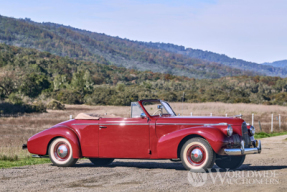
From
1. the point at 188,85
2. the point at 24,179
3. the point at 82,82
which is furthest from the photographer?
the point at 188,85

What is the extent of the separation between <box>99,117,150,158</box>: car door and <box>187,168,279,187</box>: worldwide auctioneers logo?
1.34m

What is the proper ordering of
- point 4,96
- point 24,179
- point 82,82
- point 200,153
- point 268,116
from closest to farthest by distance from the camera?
point 24,179, point 200,153, point 268,116, point 4,96, point 82,82

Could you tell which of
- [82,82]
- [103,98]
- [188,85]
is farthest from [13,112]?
[188,85]

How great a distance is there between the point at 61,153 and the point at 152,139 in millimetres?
2391

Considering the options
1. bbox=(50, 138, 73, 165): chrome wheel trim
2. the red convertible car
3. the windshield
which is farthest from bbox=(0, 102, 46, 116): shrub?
the windshield

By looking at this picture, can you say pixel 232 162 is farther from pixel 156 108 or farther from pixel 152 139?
pixel 156 108

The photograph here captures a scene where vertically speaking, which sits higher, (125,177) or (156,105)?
(156,105)

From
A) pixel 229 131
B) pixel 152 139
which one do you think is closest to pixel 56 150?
pixel 152 139

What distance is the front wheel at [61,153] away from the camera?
394 inches

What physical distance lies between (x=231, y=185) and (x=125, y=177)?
218cm

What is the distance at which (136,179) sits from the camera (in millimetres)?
7992

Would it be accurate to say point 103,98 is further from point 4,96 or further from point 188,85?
point 188,85

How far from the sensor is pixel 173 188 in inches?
276

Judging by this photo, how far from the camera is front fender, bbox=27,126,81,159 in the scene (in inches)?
390
